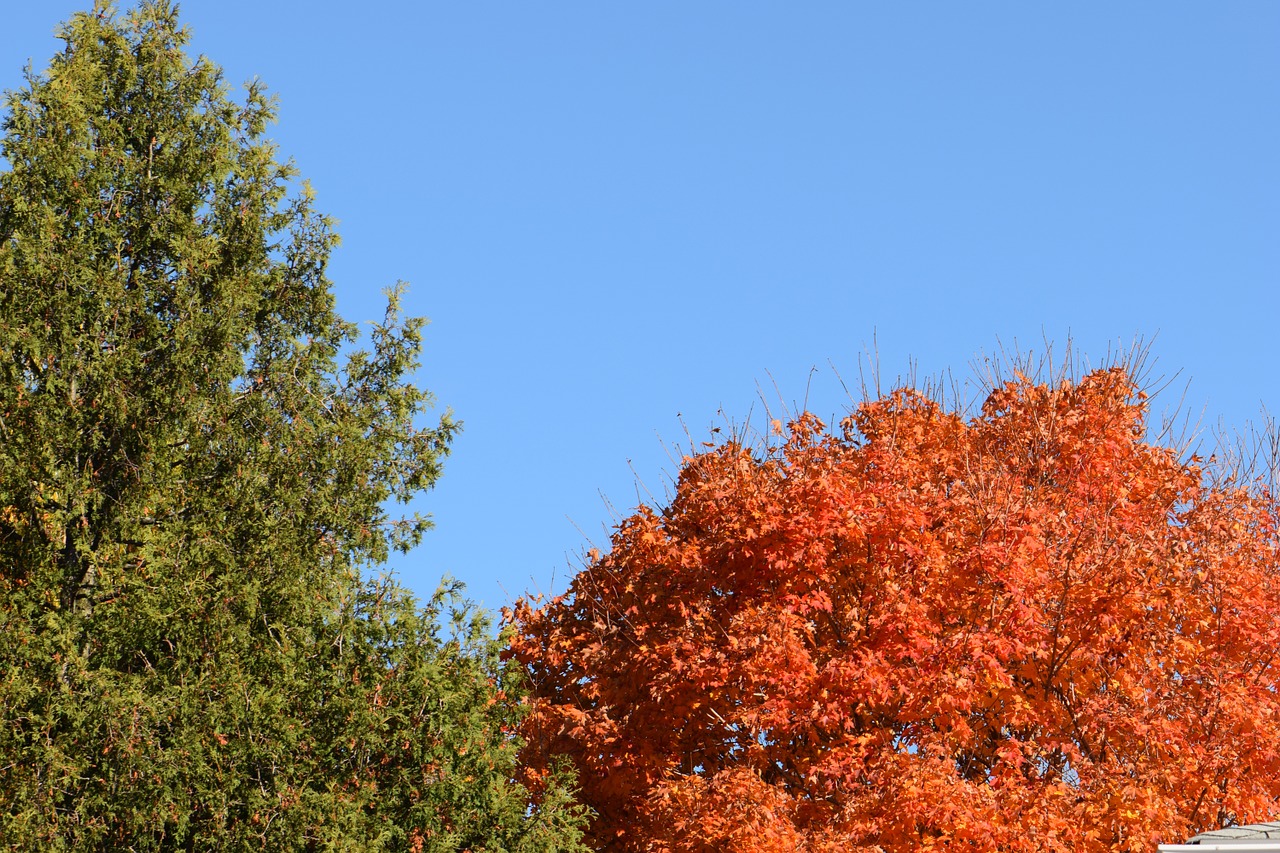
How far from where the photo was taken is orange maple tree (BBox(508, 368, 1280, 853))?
19.0 metres

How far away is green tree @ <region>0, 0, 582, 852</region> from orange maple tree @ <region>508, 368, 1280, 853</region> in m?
3.64

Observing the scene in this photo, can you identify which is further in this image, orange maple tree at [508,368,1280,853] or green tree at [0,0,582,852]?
orange maple tree at [508,368,1280,853]

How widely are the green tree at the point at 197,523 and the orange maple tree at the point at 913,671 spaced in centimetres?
364

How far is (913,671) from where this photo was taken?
19.8m

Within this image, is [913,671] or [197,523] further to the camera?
[913,671]

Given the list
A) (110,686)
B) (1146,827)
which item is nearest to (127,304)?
(110,686)

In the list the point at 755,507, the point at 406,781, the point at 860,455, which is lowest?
the point at 406,781

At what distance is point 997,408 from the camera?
1104 inches

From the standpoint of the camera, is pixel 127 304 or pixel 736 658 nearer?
pixel 127 304

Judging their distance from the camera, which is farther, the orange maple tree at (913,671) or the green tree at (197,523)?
the orange maple tree at (913,671)

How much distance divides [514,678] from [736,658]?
3636 mm

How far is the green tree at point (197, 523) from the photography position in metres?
16.1

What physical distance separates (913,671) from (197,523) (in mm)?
9786

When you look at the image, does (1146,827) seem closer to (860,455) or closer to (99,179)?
(860,455)
